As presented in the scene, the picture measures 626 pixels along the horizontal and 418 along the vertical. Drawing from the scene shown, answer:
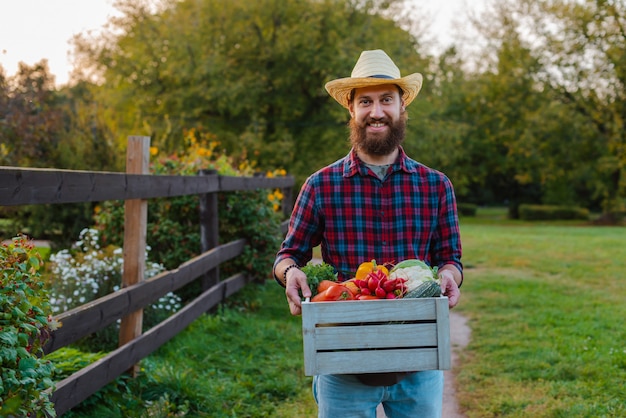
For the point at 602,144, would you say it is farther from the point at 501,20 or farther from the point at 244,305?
the point at 244,305

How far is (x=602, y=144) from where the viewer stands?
32844 millimetres

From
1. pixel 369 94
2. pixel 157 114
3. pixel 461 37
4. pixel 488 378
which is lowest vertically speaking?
pixel 488 378

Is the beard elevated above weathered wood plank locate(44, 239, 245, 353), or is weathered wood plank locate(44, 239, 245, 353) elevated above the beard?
the beard

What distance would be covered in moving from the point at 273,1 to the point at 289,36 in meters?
1.54

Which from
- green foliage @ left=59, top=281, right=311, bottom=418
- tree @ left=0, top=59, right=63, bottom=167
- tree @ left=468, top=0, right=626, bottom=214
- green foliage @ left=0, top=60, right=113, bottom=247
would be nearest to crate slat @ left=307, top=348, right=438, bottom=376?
green foliage @ left=59, top=281, right=311, bottom=418

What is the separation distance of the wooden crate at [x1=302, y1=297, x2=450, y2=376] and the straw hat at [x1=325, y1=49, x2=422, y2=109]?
0.99 m

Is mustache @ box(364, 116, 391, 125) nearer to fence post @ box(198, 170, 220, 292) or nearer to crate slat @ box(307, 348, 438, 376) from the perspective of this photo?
crate slat @ box(307, 348, 438, 376)

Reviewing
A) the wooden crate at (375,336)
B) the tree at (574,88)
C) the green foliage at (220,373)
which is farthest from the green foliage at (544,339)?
the tree at (574,88)

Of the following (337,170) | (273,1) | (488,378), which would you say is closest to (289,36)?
(273,1)

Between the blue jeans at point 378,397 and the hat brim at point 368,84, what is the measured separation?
46.8 inches

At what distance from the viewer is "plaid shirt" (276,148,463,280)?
306cm

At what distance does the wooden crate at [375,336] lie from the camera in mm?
2465

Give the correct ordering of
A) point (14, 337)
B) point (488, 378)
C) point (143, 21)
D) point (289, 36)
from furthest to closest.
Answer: point (143, 21) → point (289, 36) → point (488, 378) → point (14, 337)

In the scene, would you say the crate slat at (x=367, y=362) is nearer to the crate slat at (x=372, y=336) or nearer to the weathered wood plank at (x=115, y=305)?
the crate slat at (x=372, y=336)
